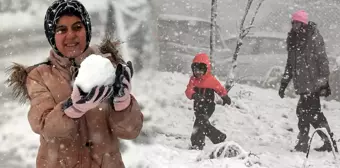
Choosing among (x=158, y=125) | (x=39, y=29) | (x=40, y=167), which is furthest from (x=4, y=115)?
(x=40, y=167)

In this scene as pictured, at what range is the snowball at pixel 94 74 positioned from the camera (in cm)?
130

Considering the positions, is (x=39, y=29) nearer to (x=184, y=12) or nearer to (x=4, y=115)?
(x=4, y=115)

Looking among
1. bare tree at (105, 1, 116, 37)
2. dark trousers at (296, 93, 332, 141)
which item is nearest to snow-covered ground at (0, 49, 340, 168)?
dark trousers at (296, 93, 332, 141)

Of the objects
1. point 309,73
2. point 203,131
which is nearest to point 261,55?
point 309,73

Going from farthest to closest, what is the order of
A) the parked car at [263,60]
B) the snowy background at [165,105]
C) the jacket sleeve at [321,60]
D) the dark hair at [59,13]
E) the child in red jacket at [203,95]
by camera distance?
the parked car at [263,60] → the jacket sleeve at [321,60] → the child in red jacket at [203,95] → the snowy background at [165,105] → the dark hair at [59,13]

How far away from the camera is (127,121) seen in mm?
1539

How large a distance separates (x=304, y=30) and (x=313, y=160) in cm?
122

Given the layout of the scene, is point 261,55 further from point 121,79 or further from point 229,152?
point 121,79

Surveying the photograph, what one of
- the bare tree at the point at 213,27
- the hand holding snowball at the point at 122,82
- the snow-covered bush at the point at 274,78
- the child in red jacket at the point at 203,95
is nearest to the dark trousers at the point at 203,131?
the child in red jacket at the point at 203,95

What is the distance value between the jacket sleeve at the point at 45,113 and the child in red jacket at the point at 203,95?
106 inches

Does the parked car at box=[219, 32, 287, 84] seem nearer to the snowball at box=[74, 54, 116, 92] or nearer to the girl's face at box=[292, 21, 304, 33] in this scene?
the girl's face at box=[292, 21, 304, 33]

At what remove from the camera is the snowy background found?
3770 mm

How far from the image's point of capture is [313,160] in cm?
427

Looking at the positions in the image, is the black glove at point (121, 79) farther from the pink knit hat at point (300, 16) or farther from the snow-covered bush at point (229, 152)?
the pink knit hat at point (300, 16)
